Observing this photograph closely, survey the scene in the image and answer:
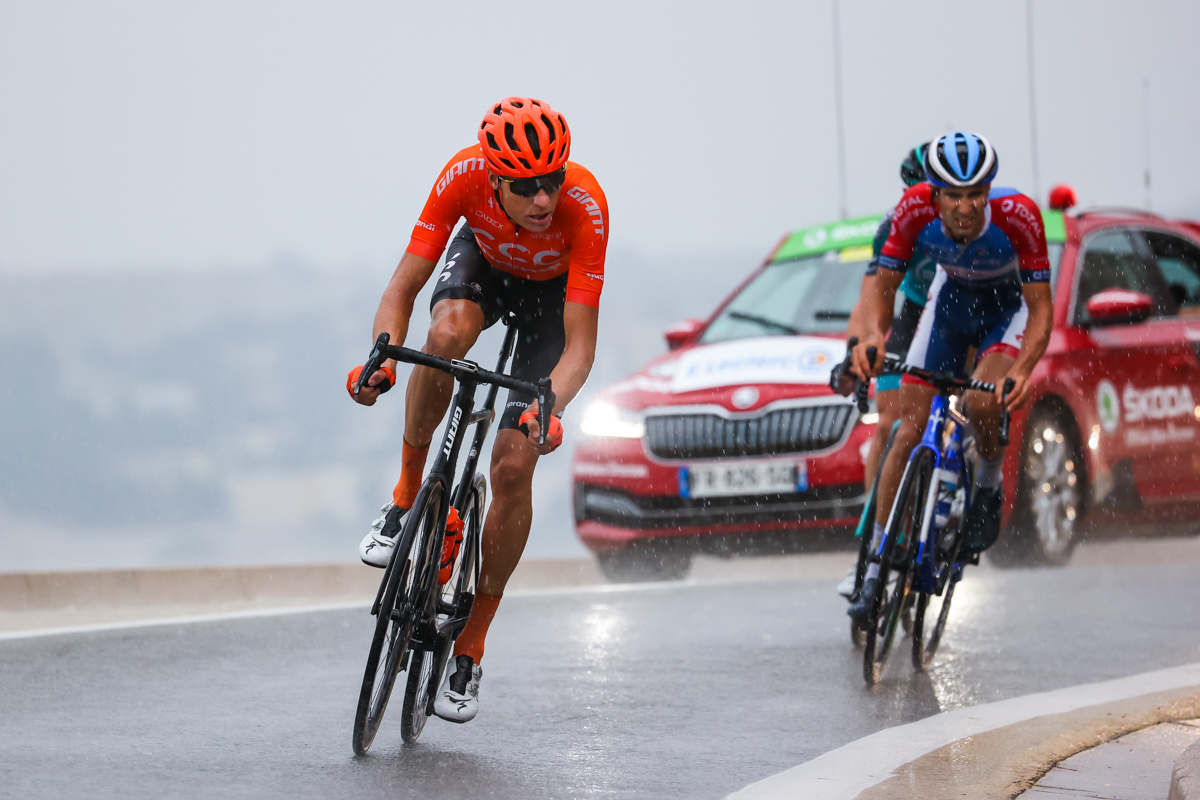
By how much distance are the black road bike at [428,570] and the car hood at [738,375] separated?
4511mm

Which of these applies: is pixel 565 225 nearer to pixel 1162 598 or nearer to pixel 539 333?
pixel 539 333

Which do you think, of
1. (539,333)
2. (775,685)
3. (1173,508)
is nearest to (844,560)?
(1173,508)

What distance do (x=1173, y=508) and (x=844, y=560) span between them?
8.90 ft

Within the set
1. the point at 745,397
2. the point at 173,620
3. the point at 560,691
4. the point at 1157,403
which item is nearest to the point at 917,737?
the point at 560,691

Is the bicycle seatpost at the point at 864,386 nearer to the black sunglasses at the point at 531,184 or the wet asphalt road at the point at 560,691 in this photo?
the wet asphalt road at the point at 560,691

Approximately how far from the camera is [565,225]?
5223 mm

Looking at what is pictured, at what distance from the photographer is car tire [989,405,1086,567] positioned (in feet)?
32.6

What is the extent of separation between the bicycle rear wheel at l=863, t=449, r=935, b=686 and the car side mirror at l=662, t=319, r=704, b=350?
4321 mm

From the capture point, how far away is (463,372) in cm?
479

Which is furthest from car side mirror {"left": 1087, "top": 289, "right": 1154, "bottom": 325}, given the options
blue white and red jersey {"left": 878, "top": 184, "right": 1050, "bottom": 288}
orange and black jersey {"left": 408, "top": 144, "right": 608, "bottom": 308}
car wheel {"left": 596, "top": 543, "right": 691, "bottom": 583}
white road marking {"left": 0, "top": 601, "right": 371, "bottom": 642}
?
orange and black jersey {"left": 408, "top": 144, "right": 608, "bottom": 308}

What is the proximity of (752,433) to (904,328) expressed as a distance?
5.55ft

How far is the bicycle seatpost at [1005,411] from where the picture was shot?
6.57 m

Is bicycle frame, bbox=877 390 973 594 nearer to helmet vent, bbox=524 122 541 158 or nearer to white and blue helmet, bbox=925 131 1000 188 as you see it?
white and blue helmet, bbox=925 131 1000 188

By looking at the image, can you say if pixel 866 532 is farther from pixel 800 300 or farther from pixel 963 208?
pixel 800 300
